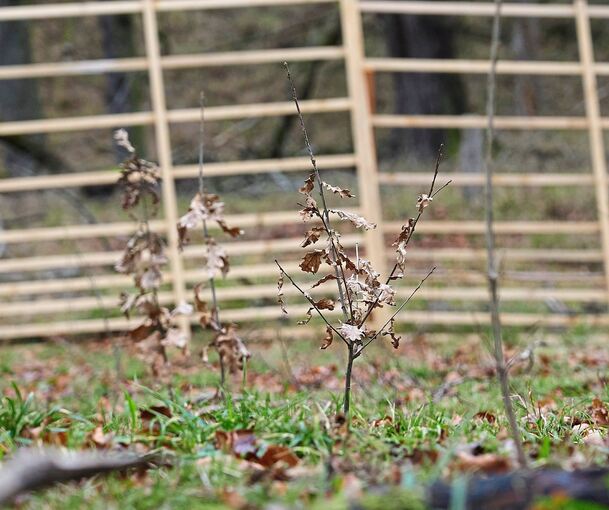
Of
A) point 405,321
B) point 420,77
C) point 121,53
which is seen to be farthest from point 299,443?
point 420,77

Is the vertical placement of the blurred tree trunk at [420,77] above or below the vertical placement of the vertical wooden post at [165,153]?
above

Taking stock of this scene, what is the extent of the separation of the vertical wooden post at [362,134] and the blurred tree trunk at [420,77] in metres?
5.59

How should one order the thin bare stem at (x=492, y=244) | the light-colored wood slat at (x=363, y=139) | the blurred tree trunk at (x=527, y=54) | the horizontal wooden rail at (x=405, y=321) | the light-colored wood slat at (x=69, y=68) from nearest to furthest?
1. the thin bare stem at (x=492, y=244)
2. the light-colored wood slat at (x=363, y=139)
3. the light-colored wood slat at (x=69, y=68)
4. the horizontal wooden rail at (x=405, y=321)
5. the blurred tree trunk at (x=527, y=54)

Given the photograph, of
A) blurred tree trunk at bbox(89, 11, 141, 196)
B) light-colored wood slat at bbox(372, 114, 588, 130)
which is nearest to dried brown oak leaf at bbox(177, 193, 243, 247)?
light-colored wood slat at bbox(372, 114, 588, 130)

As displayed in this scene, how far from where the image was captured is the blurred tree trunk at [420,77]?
11922mm

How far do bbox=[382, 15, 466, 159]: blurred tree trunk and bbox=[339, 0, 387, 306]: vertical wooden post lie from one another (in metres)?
5.59

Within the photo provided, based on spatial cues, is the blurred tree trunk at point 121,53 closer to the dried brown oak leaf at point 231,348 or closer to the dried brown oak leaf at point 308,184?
the dried brown oak leaf at point 231,348

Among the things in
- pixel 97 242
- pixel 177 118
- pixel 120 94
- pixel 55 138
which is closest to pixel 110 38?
pixel 120 94

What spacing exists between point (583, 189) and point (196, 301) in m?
9.04

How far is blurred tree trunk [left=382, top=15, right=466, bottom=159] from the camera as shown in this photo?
39.1 ft

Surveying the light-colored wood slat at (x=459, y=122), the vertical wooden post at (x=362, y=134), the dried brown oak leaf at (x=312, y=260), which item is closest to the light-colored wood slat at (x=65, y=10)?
the vertical wooden post at (x=362, y=134)

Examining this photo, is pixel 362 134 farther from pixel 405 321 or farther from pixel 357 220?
pixel 357 220

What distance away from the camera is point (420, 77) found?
12016mm

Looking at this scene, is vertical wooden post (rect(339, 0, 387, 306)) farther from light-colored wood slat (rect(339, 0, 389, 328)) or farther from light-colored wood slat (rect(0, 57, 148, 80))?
light-colored wood slat (rect(0, 57, 148, 80))
